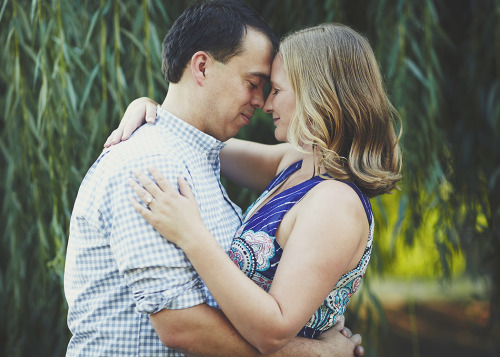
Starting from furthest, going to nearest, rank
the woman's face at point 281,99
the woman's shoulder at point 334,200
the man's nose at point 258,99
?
the man's nose at point 258,99, the woman's face at point 281,99, the woman's shoulder at point 334,200

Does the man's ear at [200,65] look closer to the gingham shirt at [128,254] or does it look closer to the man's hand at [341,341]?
the gingham shirt at [128,254]

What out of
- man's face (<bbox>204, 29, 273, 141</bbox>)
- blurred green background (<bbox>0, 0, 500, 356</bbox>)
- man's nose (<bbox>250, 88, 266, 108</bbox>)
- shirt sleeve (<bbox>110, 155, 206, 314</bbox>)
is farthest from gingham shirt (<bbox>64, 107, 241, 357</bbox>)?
blurred green background (<bbox>0, 0, 500, 356</bbox>)

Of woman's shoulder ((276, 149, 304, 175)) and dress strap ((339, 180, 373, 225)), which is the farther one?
woman's shoulder ((276, 149, 304, 175))

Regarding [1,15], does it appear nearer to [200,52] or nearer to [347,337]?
[200,52]

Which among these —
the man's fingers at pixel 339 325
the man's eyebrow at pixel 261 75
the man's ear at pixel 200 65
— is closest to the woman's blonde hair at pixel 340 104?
the man's eyebrow at pixel 261 75

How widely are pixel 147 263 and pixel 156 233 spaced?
7 cm

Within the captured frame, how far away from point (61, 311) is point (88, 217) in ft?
3.20

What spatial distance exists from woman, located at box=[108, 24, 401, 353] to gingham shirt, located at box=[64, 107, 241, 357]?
0.04m

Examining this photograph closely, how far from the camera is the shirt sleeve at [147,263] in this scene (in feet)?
3.94

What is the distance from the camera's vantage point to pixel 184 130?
156 cm

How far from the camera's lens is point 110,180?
128 cm

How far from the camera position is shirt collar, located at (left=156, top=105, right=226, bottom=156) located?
5.10 ft

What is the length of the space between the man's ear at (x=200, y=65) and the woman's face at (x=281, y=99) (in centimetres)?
19

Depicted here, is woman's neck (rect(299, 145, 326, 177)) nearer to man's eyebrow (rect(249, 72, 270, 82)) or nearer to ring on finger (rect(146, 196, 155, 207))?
man's eyebrow (rect(249, 72, 270, 82))
